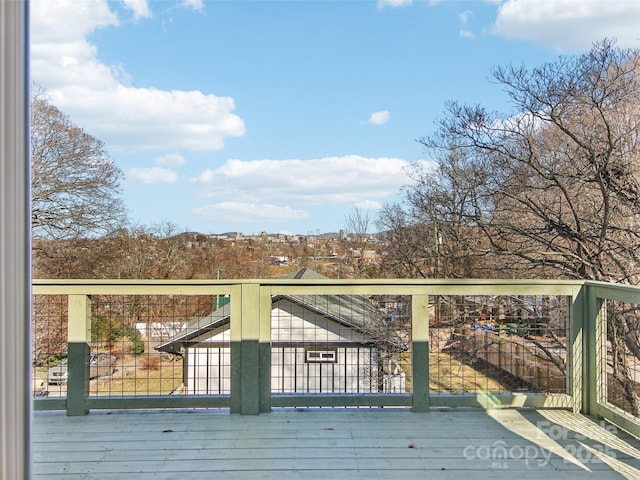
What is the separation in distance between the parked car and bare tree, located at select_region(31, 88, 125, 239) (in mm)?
1555

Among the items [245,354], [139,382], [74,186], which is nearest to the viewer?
[245,354]

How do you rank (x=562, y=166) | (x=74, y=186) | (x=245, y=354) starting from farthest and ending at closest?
(x=74, y=186) < (x=562, y=166) < (x=245, y=354)

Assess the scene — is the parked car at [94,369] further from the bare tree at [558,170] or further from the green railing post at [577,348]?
the bare tree at [558,170]

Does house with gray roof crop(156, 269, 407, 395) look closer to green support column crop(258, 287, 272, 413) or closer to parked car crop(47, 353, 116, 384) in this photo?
parked car crop(47, 353, 116, 384)

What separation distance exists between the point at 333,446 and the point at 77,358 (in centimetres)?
155

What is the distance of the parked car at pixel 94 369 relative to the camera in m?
2.78

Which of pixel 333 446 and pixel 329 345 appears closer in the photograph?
pixel 333 446

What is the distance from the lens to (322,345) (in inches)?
231

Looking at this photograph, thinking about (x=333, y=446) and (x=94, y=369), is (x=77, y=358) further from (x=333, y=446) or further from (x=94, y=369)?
(x=333, y=446)

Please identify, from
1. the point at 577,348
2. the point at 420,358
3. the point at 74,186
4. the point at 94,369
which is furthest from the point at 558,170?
the point at 74,186

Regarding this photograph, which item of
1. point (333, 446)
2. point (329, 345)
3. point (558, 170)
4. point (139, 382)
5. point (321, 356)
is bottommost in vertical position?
point (321, 356)

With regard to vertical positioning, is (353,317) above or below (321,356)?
above

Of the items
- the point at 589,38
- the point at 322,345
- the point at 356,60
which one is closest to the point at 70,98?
the point at 356,60

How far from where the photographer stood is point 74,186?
281 inches
